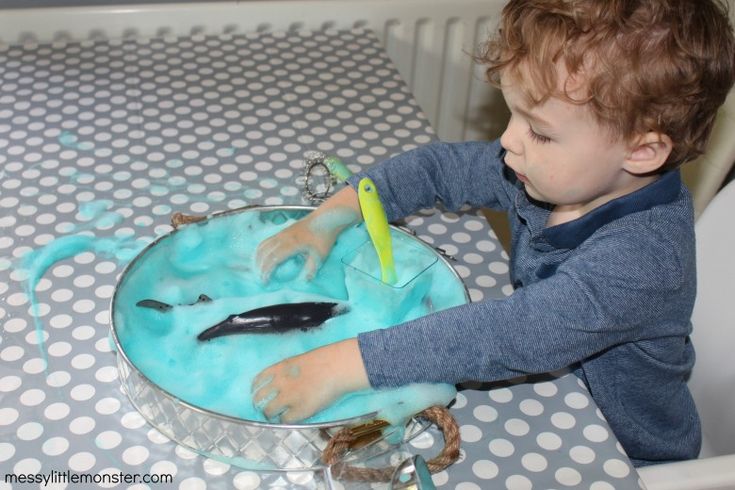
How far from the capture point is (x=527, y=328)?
70 centimetres

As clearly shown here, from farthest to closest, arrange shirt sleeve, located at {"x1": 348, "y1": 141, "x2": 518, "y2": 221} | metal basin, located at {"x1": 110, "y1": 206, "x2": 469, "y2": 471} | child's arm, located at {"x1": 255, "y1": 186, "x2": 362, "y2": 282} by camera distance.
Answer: shirt sleeve, located at {"x1": 348, "y1": 141, "x2": 518, "y2": 221}
child's arm, located at {"x1": 255, "y1": 186, "x2": 362, "y2": 282}
metal basin, located at {"x1": 110, "y1": 206, "x2": 469, "y2": 471}

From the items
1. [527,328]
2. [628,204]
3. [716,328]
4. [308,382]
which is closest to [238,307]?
[308,382]

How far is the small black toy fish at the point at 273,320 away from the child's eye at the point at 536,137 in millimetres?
252

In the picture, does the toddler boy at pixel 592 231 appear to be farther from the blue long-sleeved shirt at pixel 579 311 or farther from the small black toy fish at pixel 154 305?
the small black toy fish at pixel 154 305

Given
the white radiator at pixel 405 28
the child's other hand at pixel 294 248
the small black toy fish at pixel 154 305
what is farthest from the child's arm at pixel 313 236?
the white radiator at pixel 405 28

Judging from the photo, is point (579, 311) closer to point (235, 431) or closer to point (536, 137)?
point (536, 137)

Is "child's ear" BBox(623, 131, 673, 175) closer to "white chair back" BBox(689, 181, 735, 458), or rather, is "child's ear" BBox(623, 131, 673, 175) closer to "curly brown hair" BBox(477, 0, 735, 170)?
"curly brown hair" BBox(477, 0, 735, 170)

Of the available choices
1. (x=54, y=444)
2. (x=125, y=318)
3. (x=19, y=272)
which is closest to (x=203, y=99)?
(x=19, y=272)

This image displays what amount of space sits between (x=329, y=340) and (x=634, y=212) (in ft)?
1.02

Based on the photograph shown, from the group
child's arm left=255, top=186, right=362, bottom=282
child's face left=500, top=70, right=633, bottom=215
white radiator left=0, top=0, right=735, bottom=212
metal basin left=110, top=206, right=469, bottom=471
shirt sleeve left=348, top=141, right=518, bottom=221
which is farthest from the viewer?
white radiator left=0, top=0, right=735, bottom=212

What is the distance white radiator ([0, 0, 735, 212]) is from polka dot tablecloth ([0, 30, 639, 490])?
28 mm

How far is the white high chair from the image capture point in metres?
0.92

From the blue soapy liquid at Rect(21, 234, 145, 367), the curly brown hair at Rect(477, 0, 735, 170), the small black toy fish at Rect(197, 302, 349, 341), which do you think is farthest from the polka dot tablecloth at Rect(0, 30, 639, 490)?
the curly brown hair at Rect(477, 0, 735, 170)

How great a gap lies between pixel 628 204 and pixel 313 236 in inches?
12.3
